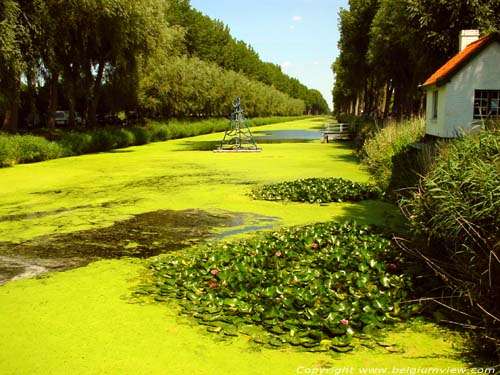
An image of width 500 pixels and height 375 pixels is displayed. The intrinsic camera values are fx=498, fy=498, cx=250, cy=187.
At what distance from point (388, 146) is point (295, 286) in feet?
31.8

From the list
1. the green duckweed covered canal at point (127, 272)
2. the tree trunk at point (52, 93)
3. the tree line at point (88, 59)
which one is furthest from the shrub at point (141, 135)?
the green duckweed covered canal at point (127, 272)

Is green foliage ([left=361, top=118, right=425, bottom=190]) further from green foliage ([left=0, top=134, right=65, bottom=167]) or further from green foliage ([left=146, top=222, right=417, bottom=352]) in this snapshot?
green foliage ([left=0, top=134, right=65, bottom=167])

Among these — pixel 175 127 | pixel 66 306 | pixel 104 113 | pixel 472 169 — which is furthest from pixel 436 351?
pixel 104 113

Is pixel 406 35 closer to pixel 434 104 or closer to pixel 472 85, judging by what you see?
pixel 434 104

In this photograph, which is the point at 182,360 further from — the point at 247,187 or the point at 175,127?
the point at 175,127

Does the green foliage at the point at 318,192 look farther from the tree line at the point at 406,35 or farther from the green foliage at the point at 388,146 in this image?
the tree line at the point at 406,35

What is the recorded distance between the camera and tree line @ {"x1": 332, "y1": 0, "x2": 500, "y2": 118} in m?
15.9

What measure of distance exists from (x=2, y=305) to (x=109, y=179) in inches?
387

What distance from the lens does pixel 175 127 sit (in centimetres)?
3706

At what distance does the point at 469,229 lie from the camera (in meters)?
4.39

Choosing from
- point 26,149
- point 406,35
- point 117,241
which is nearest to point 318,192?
point 117,241

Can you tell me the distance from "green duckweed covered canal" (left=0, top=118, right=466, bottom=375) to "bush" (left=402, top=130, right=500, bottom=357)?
375mm

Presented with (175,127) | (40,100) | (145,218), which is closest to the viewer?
(145,218)

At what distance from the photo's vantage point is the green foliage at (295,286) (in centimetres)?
442
